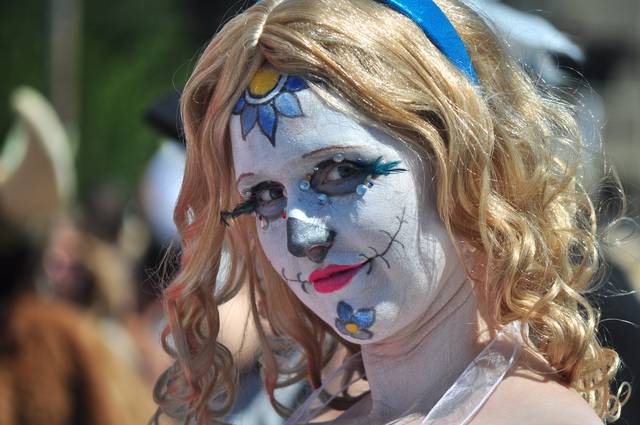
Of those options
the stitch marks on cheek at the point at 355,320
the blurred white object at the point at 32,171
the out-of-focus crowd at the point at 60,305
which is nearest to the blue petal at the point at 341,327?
the stitch marks on cheek at the point at 355,320

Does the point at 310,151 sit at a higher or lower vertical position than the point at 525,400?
higher

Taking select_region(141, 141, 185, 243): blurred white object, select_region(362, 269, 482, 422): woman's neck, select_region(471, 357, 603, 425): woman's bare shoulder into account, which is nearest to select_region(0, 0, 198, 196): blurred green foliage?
select_region(141, 141, 185, 243): blurred white object

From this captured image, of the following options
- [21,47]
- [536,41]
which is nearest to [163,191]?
[536,41]

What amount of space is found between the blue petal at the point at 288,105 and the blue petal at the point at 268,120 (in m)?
0.01

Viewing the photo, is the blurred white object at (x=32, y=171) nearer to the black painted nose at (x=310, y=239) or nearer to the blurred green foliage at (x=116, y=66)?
the black painted nose at (x=310, y=239)

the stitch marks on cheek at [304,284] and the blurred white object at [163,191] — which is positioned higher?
the blurred white object at [163,191]

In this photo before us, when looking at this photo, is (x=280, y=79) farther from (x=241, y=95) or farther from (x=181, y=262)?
(x=181, y=262)

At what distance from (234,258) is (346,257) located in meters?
0.49

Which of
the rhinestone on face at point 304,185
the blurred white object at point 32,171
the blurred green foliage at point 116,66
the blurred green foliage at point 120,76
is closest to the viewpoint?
the rhinestone on face at point 304,185

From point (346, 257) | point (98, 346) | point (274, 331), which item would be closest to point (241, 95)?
point (346, 257)

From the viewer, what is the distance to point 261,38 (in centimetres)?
184

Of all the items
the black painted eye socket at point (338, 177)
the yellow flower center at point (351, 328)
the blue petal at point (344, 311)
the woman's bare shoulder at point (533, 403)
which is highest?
the black painted eye socket at point (338, 177)

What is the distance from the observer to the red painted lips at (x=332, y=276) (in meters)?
1.78

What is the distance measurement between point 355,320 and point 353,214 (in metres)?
0.18
